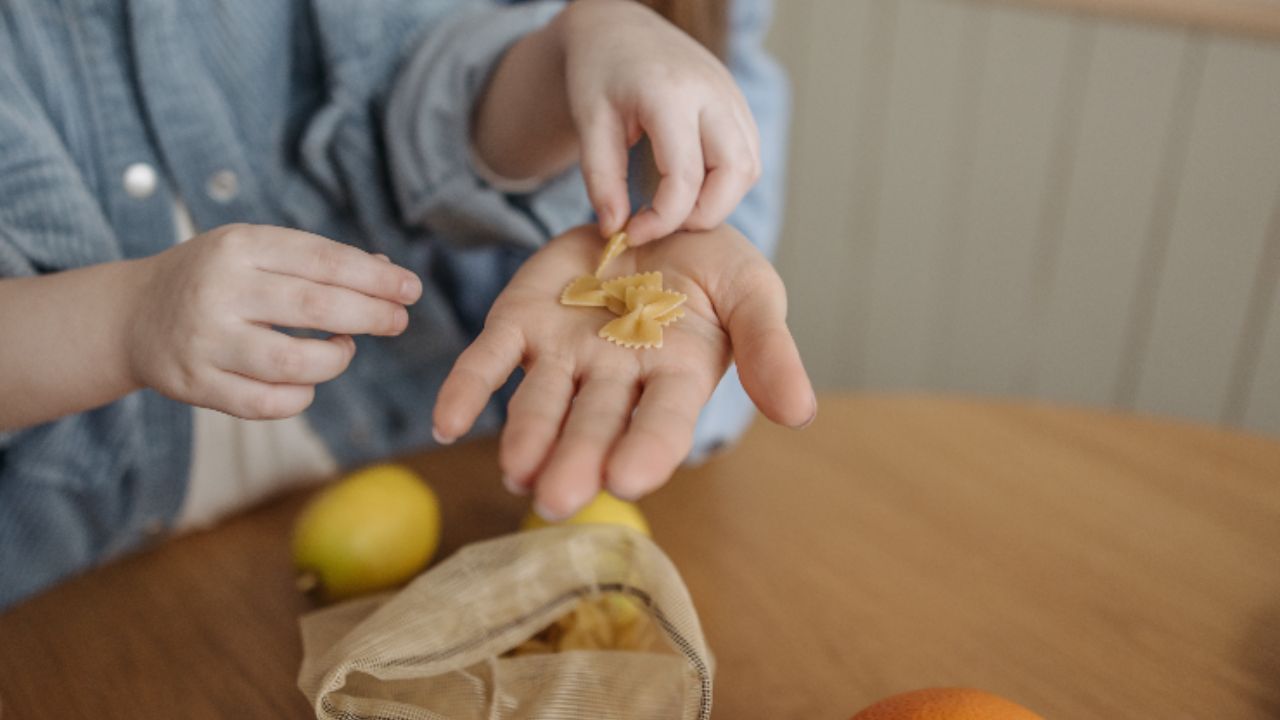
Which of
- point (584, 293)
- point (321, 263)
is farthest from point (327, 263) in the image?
point (584, 293)

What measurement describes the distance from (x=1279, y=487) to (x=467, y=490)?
0.54 metres

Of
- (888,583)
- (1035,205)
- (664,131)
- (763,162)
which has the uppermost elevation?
(664,131)

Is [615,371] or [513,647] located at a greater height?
[615,371]

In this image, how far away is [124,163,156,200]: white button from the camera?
2.20 ft

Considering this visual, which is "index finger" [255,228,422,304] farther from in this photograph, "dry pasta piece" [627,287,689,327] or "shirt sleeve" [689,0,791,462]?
"shirt sleeve" [689,0,791,462]

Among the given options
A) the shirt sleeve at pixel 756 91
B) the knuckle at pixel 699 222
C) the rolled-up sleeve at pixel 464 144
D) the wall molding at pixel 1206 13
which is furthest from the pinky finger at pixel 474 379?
the wall molding at pixel 1206 13

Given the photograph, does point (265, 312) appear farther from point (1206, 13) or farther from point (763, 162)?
point (1206, 13)

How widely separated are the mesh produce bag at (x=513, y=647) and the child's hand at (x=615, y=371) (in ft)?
0.33

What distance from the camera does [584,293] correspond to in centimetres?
47

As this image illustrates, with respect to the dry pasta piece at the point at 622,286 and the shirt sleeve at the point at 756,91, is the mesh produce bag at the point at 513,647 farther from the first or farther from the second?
the shirt sleeve at the point at 756,91

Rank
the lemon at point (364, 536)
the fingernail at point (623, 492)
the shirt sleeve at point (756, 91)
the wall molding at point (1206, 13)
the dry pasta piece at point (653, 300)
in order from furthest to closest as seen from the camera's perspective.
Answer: the wall molding at point (1206, 13) < the shirt sleeve at point (756, 91) < the lemon at point (364, 536) < the dry pasta piece at point (653, 300) < the fingernail at point (623, 492)

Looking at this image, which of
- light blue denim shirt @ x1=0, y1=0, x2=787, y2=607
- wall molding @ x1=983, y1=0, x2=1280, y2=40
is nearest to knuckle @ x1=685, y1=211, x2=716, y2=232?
light blue denim shirt @ x1=0, y1=0, x2=787, y2=607

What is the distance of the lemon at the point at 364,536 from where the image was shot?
1.82 feet

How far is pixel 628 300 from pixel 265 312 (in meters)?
0.15
